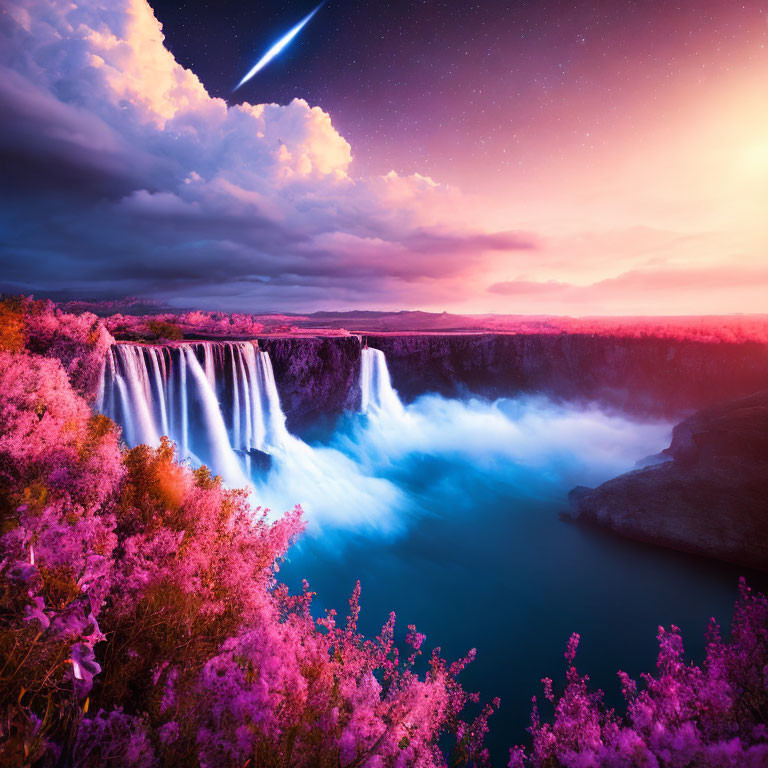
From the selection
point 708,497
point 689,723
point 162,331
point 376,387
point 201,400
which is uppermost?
point 162,331

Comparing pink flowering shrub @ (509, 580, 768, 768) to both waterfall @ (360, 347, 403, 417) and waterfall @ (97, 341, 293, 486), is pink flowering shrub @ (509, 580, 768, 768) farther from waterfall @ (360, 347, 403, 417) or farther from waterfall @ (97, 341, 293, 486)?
waterfall @ (360, 347, 403, 417)

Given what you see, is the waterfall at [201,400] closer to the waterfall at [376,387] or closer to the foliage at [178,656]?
the foliage at [178,656]

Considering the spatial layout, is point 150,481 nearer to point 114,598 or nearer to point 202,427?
point 114,598

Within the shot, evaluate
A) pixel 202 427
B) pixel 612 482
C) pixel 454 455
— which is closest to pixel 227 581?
pixel 202 427

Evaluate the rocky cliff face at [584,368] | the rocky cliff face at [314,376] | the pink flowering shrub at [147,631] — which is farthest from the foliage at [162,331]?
the rocky cliff face at [584,368]

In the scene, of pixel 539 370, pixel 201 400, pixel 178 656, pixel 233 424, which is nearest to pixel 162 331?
pixel 201 400

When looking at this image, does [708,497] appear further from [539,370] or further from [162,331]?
[162,331]
